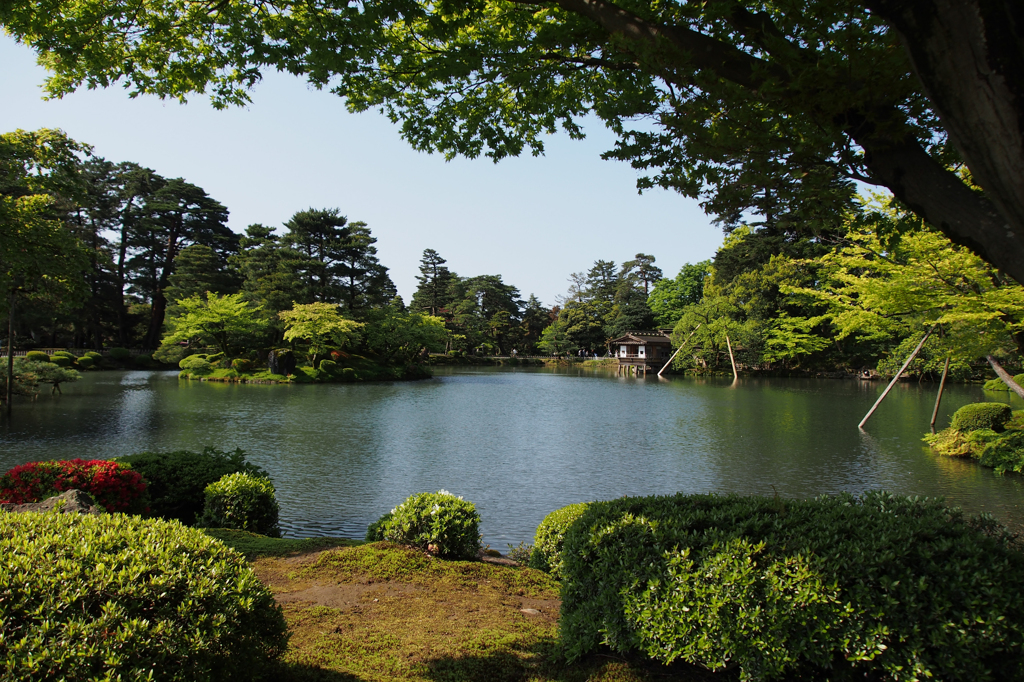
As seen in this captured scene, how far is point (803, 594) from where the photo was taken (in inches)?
95.4

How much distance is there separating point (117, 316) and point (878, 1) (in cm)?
5146

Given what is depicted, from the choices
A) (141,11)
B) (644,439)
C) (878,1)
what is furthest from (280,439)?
(878,1)

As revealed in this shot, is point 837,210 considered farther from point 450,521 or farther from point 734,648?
point 450,521

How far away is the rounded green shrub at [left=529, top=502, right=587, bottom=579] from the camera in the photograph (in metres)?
4.89

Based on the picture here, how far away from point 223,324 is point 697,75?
35.3 m

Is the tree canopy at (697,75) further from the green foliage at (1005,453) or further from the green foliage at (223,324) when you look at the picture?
the green foliage at (223,324)

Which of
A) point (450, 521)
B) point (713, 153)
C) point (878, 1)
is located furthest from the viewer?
point (450, 521)

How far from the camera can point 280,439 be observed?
13031 millimetres

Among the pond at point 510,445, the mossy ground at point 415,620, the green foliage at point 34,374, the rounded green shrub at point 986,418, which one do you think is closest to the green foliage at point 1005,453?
the pond at point 510,445

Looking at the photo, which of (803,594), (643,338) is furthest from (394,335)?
(803,594)

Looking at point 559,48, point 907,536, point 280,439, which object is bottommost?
point 280,439

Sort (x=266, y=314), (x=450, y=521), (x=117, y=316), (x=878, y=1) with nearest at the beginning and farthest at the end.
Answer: (x=878, y=1) < (x=450, y=521) < (x=266, y=314) < (x=117, y=316)

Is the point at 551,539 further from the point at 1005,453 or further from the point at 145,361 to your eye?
the point at 145,361

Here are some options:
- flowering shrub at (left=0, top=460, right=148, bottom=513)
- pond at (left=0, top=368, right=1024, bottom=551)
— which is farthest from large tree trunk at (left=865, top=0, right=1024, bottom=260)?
flowering shrub at (left=0, top=460, right=148, bottom=513)
